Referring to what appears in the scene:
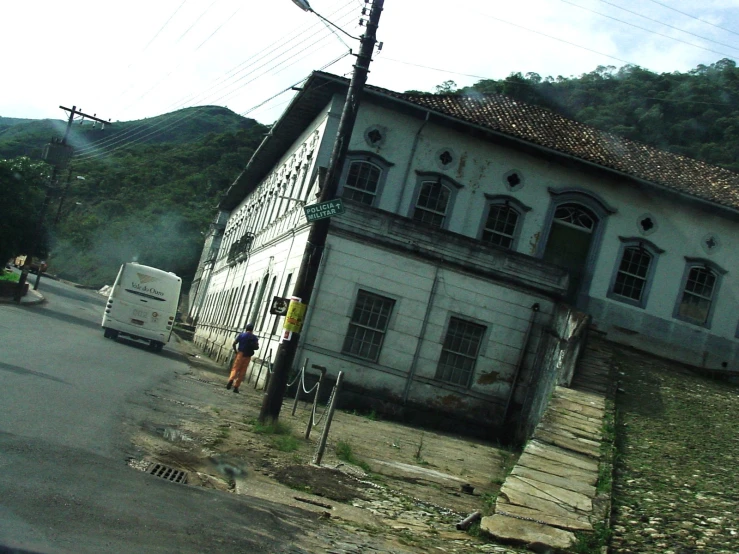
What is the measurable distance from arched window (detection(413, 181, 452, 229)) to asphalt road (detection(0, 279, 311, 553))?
16.1 m

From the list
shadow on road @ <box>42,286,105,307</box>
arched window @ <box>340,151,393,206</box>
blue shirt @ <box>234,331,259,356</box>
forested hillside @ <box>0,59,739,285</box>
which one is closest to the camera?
blue shirt @ <box>234,331,259,356</box>

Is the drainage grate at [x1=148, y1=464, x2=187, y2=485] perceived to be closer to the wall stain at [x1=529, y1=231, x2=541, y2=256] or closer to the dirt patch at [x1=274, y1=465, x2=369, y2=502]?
the dirt patch at [x1=274, y1=465, x2=369, y2=502]

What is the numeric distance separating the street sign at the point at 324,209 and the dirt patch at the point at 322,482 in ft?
14.2

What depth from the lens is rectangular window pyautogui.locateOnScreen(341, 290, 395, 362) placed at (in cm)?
2156

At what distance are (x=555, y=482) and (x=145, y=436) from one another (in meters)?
4.79

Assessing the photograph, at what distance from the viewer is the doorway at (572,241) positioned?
27922mm

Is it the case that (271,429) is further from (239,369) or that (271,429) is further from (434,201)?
(434,201)

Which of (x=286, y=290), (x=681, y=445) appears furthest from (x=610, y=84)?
(x=681, y=445)

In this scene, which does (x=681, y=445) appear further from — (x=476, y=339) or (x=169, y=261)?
(x=169, y=261)

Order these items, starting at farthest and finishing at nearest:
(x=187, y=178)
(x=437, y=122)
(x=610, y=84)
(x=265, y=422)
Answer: (x=187, y=178)
(x=610, y=84)
(x=437, y=122)
(x=265, y=422)

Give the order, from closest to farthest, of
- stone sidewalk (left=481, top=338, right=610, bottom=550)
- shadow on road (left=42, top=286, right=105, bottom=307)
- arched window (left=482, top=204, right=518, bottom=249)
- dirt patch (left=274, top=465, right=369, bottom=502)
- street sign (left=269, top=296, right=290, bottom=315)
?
1. stone sidewalk (left=481, top=338, right=610, bottom=550)
2. dirt patch (left=274, top=465, right=369, bottom=502)
3. street sign (left=269, top=296, right=290, bottom=315)
4. arched window (left=482, top=204, right=518, bottom=249)
5. shadow on road (left=42, top=286, right=105, bottom=307)

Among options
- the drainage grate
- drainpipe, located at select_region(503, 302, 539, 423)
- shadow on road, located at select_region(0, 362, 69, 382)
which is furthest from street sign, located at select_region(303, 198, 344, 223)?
drainpipe, located at select_region(503, 302, 539, 423)

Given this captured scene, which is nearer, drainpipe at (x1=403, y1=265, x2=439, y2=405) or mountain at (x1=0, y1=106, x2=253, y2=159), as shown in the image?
drainpipe at (x1=403, y1=265, x2=439, y2=405)

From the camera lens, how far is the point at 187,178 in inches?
4186
